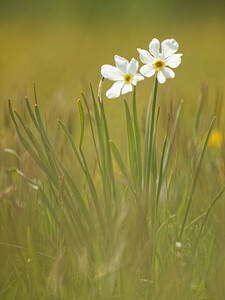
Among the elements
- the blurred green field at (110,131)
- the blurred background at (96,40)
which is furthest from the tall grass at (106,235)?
the blurred background at (96,40)

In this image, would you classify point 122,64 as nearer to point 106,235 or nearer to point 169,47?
point 169,47

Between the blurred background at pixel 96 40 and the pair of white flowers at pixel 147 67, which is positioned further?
the blurred background at pixel 96 40

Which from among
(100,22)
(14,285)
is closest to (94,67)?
(100,22)

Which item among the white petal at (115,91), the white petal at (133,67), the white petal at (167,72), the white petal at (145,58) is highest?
the white petal at (145,58)

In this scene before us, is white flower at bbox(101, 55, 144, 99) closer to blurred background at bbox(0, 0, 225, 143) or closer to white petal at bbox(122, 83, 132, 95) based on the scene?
white petal at bbox(122, 83, 132, 95)

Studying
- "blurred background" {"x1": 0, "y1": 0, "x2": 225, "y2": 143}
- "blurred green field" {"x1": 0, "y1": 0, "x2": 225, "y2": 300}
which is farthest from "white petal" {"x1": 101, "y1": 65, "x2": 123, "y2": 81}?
"blurred background" {"x1": 0, "y1": 0, "x2": 225, "y2": 143}

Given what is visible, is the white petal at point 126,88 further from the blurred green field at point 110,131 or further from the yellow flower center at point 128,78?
the blurred green field at point 110,131
